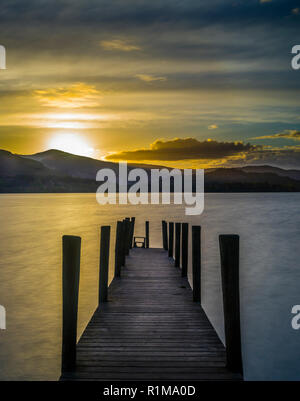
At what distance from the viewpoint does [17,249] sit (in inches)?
1265

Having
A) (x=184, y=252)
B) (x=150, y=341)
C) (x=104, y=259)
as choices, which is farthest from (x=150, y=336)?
(x=184, y=252)

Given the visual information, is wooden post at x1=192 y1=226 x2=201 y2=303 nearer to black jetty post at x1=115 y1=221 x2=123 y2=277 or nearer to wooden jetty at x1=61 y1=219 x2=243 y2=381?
wooden jetty at x1=61 y1=219 x2=243 y2=381

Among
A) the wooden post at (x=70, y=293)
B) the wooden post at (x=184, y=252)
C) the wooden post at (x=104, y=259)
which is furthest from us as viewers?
the wooden post at (x=184, y=252)

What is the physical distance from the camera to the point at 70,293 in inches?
189

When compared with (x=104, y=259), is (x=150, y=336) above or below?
below

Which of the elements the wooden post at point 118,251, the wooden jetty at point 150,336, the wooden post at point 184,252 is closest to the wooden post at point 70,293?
the wooden jetty at point 150,336

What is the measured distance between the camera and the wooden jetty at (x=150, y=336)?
4.75 metres

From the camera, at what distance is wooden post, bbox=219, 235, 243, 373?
4789 millimetres

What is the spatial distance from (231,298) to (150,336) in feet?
6.03

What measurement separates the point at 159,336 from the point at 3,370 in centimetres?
567

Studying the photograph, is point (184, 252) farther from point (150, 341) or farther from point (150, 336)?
point (150, 341)

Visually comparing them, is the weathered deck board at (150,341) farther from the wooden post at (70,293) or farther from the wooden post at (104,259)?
the wooden post at (104,259)

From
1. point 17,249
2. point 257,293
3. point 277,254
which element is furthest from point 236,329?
point 17,249

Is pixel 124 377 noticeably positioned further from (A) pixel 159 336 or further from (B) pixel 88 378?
(A) pixel 159 336
